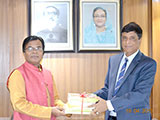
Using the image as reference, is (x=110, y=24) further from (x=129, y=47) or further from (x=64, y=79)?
(x=129, y=47)

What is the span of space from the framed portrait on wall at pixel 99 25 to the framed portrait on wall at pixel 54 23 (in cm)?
18

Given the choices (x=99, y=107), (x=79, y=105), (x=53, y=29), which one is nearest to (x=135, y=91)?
(x=99, y=107)

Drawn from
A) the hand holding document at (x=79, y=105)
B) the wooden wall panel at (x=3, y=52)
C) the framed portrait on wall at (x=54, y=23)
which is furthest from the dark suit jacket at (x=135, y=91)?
the wooden wall panel at (x=3, y=52)

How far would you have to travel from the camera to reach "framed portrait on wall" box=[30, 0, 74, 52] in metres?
3.25

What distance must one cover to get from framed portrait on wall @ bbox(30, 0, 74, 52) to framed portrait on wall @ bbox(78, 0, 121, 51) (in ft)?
0.59

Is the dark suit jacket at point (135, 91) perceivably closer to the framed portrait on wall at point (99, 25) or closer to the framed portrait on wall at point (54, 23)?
the framed portrait on wall at point (99, 25)

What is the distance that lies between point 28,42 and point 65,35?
132cm

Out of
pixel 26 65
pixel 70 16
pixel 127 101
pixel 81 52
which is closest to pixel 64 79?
pixel 81 52

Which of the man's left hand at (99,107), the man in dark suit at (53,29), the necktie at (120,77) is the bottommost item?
the man's left hand at (99,107)

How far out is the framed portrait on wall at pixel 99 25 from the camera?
327cm

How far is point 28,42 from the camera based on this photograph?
6.46ft

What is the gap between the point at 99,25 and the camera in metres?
3.30

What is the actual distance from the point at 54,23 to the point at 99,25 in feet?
2.24

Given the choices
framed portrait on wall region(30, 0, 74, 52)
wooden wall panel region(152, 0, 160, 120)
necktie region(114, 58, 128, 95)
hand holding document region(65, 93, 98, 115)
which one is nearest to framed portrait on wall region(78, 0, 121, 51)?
framed portrait on wall region(30, 0, 74, 52)
